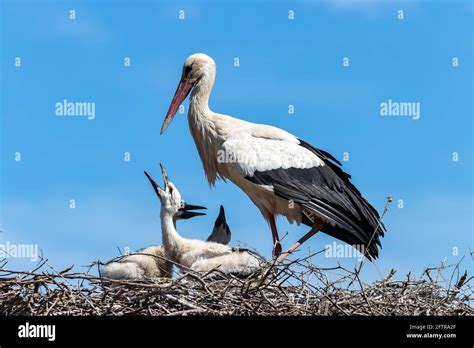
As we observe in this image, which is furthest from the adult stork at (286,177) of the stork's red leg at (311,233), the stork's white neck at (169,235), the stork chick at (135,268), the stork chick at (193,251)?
the stork chick at (135,268)

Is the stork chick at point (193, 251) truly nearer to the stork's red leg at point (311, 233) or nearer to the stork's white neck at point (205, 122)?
the stork's white neck at point (205, 122)

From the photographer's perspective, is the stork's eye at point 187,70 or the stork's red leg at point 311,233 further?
the stork's eye at point 187,70

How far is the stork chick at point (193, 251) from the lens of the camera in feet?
19.1

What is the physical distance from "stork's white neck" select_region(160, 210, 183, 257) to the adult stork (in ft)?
2.63

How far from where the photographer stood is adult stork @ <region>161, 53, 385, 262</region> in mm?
6984

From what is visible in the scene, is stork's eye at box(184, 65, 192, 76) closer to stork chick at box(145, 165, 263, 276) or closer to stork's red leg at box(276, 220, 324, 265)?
stork chick at box(145, 165, 263, 276)

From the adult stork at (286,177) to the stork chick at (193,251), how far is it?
2.21 ft

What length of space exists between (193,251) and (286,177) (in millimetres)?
1251
